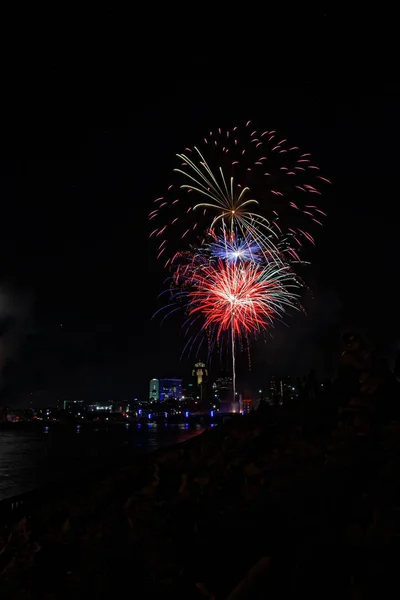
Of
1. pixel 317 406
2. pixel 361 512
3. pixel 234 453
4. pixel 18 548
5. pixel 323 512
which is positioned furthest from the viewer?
pixel 317 406

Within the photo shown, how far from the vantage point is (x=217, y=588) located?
337 cm

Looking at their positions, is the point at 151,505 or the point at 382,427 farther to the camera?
the point at 151,505

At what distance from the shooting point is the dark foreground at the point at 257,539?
2523mm

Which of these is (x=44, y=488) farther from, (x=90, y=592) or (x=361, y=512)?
(x=361, y=512)

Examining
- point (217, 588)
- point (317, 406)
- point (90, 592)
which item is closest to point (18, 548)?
point (90, 592)

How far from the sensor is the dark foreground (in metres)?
2.52

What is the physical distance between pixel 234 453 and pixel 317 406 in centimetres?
176

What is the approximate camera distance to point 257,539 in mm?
→ 3488

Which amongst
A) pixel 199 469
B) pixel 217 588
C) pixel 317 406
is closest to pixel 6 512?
pixel 199 469

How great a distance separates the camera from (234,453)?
6859 millimetres

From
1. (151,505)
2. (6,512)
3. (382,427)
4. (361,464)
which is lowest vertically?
(6,512)

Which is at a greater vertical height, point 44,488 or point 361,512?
point 361,512

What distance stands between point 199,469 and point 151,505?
1.96 m

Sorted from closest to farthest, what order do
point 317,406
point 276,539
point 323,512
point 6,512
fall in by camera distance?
point 323,512 → point 276,539 → point 317,406 → point 6,512
